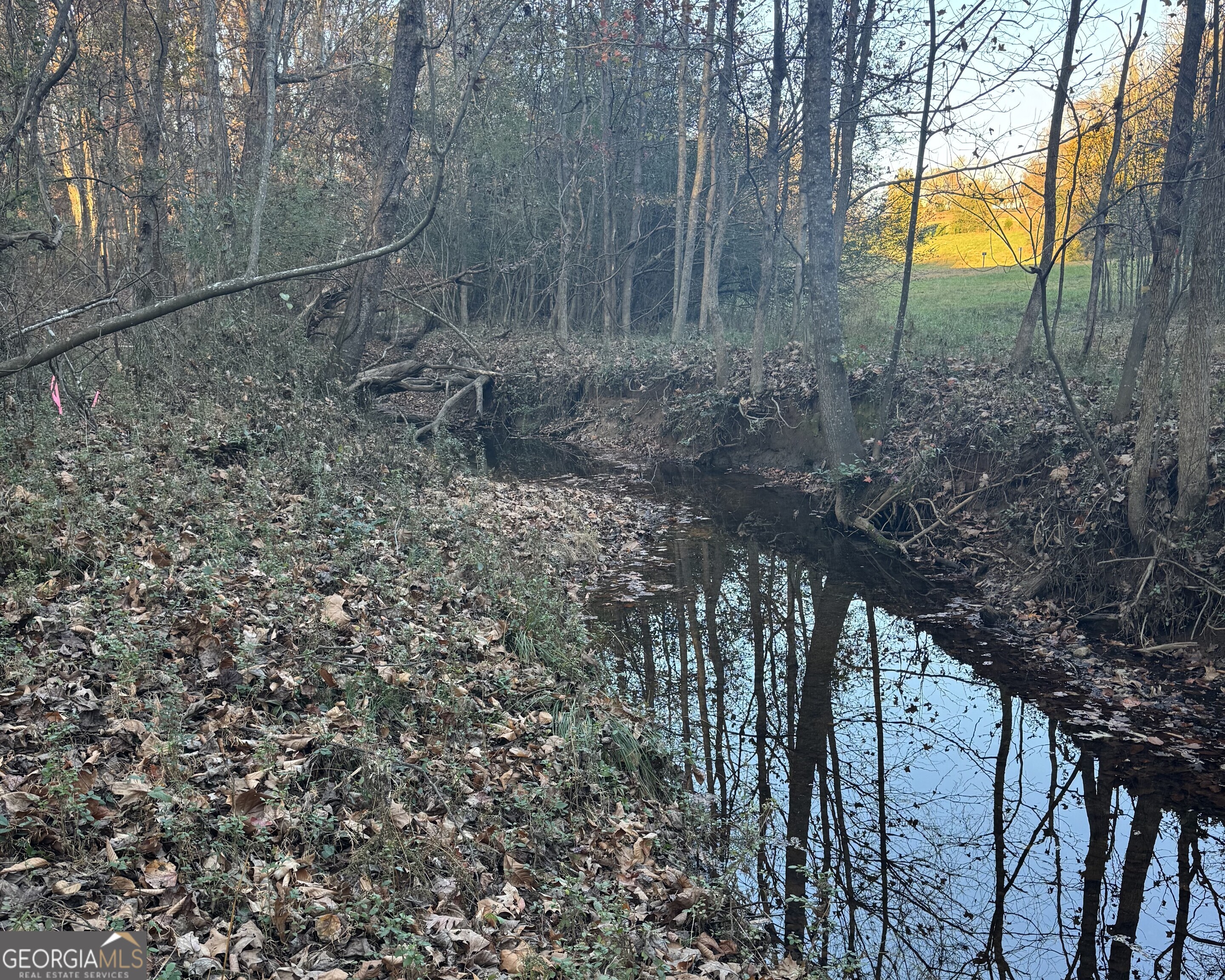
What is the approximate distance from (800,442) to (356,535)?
991cm

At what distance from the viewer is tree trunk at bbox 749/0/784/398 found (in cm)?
1414

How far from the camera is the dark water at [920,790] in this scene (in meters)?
4.52

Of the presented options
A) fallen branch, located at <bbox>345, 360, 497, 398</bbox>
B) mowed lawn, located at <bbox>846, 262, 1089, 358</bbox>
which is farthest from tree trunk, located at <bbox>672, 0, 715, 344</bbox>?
fallen branch, located at <bbox>345, 360, 497, 398</bbox>

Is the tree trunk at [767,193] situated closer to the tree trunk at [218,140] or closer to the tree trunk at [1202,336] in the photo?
the tree trunk at [1202,336]

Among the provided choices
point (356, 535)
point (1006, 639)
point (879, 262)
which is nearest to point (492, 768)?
point (356, 535)

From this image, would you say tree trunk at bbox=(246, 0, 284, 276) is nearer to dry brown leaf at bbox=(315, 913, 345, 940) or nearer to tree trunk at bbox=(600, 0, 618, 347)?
dry brown leaf at bbox=(315, 913, 345, 940)

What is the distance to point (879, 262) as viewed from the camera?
94.7ft

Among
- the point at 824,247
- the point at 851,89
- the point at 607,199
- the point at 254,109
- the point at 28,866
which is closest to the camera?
the point at 28,866

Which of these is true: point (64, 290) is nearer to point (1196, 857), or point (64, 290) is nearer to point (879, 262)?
point (1196, 857)

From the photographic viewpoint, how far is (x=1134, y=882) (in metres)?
4.93

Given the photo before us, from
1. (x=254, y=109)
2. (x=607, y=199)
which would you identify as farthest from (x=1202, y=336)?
(x=254, y=109)

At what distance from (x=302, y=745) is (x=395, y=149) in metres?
11.7

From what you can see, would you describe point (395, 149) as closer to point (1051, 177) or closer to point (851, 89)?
point (851, 89)

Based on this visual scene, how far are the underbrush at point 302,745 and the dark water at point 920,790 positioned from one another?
65cm
